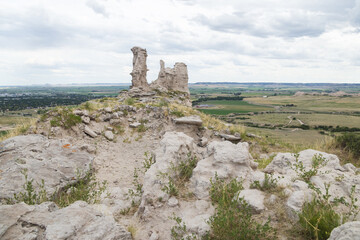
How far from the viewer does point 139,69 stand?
113 ft

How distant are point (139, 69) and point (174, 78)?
26.7 feet

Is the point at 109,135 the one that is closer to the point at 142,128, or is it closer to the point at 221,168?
the point at 142,128

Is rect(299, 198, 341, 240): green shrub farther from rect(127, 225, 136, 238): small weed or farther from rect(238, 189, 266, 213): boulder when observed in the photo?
rect(127, 225, 136, 238): small weed

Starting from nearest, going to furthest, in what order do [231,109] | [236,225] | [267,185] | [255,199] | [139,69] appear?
[236,225] < [255,199] < [267,185] < [139,69] < [231,109]

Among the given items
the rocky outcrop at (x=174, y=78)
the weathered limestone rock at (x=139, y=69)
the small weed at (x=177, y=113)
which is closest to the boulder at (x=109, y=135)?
the small weed at (x=177, y=113)

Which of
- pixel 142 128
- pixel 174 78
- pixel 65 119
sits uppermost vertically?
pixel 174 78

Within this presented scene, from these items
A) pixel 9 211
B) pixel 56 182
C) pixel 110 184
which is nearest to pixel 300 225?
pixel 9 211

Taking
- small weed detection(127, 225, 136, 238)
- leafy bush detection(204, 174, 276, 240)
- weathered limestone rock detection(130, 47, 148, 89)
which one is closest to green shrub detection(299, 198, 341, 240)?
leafy bush detection(204, 174, 276, 240)

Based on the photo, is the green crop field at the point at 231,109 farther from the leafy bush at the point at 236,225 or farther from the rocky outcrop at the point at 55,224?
the rocky outcrop at the point at 55,224

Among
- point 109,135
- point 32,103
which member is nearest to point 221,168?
point 109,135

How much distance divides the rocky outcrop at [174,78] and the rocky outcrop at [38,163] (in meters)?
30.8

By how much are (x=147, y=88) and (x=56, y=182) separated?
2901cm

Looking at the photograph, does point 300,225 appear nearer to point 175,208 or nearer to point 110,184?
point 175,208

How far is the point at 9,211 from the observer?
14.8ft
